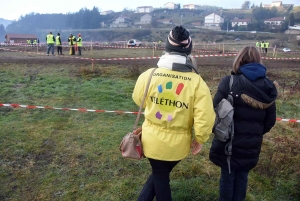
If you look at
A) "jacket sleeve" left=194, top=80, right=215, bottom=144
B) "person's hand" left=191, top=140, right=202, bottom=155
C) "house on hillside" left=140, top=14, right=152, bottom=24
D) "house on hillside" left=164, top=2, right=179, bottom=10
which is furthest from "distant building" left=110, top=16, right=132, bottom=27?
"jacket sleeve" left=194, top=80, right=215, bottom=144

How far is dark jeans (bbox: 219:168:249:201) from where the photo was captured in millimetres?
3062

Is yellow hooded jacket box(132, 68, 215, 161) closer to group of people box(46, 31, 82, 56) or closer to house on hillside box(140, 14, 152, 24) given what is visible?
group of people box(46, 31, 82, 56)

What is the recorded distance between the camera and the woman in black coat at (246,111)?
2.79m

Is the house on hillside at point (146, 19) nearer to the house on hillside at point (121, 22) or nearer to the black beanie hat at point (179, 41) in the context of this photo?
the house on hillside at point (121, 22)

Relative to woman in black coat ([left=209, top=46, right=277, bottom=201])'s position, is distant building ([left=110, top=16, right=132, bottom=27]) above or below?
above

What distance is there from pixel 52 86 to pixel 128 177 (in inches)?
265

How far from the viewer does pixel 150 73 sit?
264 cm

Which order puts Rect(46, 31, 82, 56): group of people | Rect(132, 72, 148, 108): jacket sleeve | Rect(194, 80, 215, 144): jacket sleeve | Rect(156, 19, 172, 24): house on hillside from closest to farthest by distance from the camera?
Rect(194, 80, 215, 144): jacket sleeve
Rect(132, 72, 148, 108): jacket sleeve
Rect(46, 31, 82, 56): group of people
Rect(156, 19, 172, 24): house on hillside

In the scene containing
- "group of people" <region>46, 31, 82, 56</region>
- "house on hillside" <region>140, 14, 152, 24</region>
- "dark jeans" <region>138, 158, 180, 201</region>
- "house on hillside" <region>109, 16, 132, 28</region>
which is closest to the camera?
"dark jeans" <region>138, 158, 180, 201</region>

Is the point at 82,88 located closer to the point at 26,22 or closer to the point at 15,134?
the point at 15,134

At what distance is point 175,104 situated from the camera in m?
2.60

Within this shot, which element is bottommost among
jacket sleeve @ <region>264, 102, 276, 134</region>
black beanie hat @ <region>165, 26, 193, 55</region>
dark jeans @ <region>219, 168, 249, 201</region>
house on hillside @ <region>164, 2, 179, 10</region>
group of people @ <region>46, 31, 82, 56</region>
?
dark jeans @ <region>219, 168, 249, 201</region>

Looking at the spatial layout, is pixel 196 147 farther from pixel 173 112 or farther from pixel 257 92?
pixel 257 92

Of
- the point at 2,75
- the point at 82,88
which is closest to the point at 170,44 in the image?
Result: the point at 82,88
